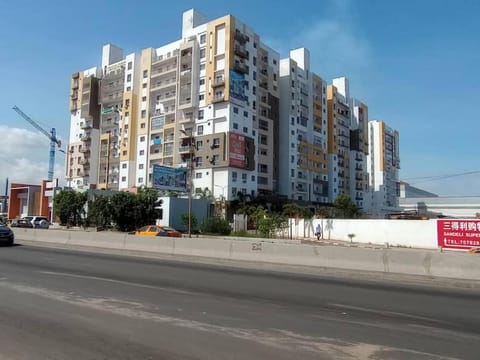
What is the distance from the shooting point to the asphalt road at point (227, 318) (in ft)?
20.4

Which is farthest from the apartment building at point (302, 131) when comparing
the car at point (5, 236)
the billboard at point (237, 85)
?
the car at point (5, 236)

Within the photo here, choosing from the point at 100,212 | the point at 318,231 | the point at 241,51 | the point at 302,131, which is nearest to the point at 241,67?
the point at 241,51

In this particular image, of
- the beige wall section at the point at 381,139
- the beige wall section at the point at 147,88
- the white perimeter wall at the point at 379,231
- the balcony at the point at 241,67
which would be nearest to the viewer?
the white perimeter wall at the point at 379,231

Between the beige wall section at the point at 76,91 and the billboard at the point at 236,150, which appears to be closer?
the billboard at the point at 236,150

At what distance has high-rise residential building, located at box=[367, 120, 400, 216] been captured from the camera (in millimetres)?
147125

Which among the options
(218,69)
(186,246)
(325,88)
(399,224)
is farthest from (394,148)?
(186,246)

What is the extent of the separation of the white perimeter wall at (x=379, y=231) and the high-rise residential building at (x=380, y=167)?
96110 millimetres

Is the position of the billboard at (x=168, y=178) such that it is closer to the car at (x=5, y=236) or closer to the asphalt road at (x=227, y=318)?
the car at (x=5, y=236)

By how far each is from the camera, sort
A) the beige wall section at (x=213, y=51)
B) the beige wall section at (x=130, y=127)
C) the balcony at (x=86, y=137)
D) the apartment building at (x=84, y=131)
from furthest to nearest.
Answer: the balcony at (x=86, y=137)
the apartment building at (x=84, y=131)
the beige wall section at (x=130, y=127)
the beige wall section at (x=213, y=51)

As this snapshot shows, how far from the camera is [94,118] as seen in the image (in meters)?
110

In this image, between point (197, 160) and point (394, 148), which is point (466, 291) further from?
point (394, 148)

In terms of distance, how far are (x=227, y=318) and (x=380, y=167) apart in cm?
14923

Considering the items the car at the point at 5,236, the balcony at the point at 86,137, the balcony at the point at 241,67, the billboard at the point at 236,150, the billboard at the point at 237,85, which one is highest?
the balcony at the point at 241,67

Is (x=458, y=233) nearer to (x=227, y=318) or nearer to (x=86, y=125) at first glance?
(x=227, y=318)
